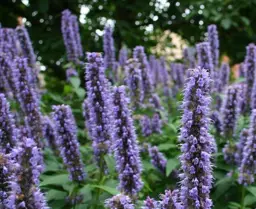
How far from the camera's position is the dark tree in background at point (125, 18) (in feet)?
31.6

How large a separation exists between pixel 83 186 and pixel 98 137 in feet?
1.75

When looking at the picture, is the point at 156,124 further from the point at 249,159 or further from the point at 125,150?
the point at 125,150

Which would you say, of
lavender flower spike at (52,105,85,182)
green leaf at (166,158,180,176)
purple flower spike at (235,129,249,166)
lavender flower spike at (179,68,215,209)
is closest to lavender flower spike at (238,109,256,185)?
purple flower spike at (235,129,249,166)

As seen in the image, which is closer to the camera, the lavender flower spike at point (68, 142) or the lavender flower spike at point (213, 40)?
the lavender flower spike at point (68, 142)

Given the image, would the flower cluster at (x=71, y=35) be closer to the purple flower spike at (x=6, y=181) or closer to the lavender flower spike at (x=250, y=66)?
the lavender flower spike at (x=250, y=66)

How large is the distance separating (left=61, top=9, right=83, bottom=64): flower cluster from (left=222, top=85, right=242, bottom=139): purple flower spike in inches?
107

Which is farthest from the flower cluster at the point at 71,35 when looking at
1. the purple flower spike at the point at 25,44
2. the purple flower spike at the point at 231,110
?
the purple flower spike at the point at 231,110

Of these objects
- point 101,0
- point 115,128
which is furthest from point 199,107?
point 101,0

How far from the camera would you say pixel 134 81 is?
6449mm

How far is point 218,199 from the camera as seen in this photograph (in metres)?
5.75

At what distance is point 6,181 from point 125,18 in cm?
828

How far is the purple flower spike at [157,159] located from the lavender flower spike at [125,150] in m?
1.24

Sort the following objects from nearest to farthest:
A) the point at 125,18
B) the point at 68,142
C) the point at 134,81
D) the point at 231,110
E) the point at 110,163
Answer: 1. the point at 68,142
2. the point at 110,163
3. the point at 231,110
4. the point at 134,81
5. the point at 125,18

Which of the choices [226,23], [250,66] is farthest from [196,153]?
[226,23]
